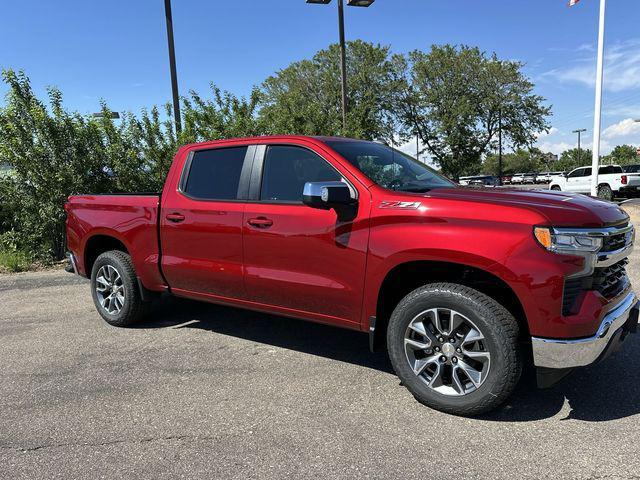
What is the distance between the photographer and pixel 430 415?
3.32m

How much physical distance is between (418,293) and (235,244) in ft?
5.22

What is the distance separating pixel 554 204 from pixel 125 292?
13.1ft

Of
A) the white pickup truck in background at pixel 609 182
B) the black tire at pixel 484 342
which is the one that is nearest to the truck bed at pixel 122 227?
the black tire at pixel 484 342

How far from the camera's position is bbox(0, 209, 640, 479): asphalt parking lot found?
2.78 m

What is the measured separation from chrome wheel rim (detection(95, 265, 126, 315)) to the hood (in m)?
3.37

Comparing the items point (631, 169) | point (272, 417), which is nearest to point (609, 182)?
point (631, 169)

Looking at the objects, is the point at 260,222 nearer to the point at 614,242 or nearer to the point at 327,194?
the point at 327,194

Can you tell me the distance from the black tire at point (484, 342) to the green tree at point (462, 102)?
3258cm

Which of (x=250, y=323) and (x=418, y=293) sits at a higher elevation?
(x=418, y=293)

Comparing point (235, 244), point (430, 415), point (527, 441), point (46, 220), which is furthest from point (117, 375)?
point (46, 220)

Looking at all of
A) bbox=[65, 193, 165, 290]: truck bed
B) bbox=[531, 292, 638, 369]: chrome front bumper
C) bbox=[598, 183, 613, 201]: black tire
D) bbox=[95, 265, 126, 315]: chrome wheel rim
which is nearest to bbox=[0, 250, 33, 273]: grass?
bbox=[65, 193, 165, 290]: truck bed

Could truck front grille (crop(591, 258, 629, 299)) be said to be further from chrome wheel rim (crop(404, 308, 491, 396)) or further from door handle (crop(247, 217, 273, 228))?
door handle (crop(247, 217, 273, 228))

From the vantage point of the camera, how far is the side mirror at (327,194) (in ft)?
11.0

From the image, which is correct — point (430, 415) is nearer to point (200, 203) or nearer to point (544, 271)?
point (544, 271)
